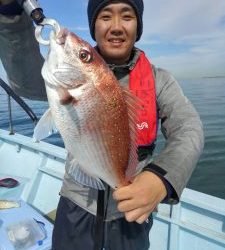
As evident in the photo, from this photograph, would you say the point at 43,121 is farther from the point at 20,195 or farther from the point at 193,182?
the point at 193,182

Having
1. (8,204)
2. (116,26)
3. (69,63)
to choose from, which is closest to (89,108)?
(69,63)

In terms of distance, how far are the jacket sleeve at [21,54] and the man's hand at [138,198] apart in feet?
3.12

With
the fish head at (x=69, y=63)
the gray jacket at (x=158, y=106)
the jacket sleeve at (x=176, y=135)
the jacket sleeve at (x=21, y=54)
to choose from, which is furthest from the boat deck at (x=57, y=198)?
the fish head at (x=69, y=63)

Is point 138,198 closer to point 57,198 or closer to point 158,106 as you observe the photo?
point 158,106

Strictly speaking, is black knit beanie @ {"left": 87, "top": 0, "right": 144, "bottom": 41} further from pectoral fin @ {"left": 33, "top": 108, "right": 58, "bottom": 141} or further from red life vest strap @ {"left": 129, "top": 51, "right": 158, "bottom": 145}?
pectoral fin @ {"left": 33, "top": 108, "right": 58, "bottom": 141}

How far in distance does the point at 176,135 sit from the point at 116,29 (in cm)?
75

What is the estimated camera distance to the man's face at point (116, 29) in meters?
2.02

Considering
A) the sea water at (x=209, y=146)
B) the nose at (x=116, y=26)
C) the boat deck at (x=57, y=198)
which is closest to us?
the nose at (x=116, y=26)

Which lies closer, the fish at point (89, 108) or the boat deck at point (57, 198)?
the fish at point (89, 108)

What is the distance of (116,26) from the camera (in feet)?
6.50

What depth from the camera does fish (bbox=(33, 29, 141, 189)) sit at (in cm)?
151

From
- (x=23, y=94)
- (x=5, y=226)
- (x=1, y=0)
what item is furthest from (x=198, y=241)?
(x=1, y=0)

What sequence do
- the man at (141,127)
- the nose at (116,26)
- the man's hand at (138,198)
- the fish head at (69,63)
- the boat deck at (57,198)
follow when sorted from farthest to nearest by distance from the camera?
the boat deck at (57,198)
the nose at (116,26)
the man at (141,127)
the fish head at (69,63)
the man's hand at (138,198)

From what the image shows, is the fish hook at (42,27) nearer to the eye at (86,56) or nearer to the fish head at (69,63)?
the fish head at (69,63)
